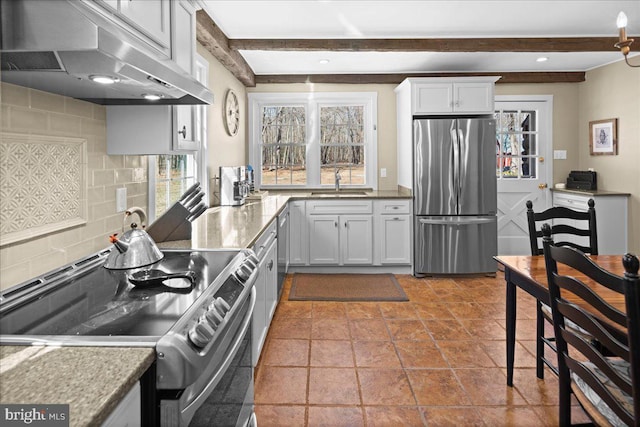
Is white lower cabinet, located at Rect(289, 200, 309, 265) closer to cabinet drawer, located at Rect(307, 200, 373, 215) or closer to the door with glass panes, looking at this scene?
cabinet drawer, located at Rect(307, 200, 373, 215)

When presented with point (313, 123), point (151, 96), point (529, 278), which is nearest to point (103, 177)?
point (151, 96)

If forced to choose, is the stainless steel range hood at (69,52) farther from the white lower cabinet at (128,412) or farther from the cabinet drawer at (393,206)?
the cabinet drawer at (393,206)

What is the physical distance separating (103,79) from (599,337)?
1.88m

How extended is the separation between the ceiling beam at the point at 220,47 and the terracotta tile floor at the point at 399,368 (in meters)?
2.35

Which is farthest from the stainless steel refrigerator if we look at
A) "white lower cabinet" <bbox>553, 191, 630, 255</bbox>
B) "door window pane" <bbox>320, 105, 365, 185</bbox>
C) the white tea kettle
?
the white tea kettle

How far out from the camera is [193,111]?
255cm

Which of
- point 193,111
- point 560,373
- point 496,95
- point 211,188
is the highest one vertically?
point 496,95

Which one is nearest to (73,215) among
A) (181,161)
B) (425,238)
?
(181,161)

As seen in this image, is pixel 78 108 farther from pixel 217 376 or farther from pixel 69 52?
pixel 217 376

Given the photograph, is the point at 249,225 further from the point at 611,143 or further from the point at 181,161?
the point at 611,143

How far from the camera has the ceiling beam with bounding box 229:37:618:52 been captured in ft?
13.8

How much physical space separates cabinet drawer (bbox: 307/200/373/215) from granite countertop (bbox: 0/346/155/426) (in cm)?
407

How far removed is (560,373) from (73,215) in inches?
84.3

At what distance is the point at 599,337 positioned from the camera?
57.5 inches
